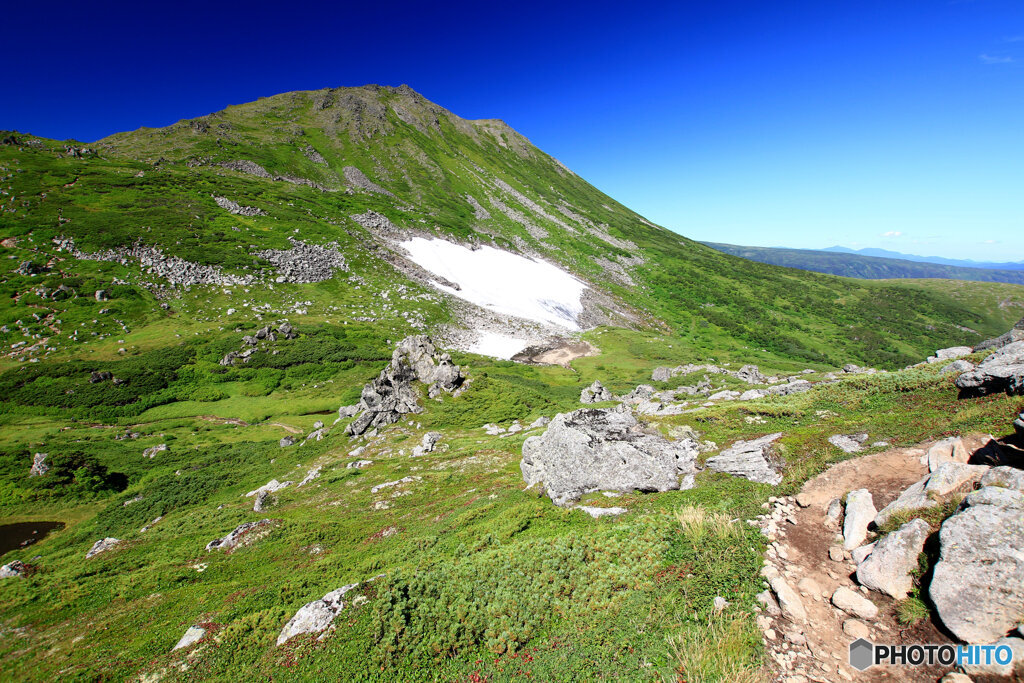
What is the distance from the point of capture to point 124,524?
2034cm

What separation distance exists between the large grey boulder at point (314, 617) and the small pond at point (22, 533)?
20.8 m

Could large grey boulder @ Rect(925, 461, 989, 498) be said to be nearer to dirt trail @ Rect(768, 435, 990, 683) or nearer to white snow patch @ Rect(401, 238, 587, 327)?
dirt trail @ Rect(768, 435, 990, 683)

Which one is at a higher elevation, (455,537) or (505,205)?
(505,205)

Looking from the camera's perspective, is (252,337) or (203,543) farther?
(252,337)

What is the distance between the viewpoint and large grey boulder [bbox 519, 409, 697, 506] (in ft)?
50.2

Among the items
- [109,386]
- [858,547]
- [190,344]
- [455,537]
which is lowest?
[455,537]

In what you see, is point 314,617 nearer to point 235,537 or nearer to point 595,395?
point 235,537

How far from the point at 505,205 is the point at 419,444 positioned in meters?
102

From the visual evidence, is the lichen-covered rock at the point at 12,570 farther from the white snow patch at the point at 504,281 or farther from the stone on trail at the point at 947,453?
the white snow patch at the point at 504,281

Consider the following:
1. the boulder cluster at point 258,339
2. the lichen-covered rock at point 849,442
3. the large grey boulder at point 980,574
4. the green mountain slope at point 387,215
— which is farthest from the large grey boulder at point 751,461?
the boulder cluster at point 258,339

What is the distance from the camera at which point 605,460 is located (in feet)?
53.1

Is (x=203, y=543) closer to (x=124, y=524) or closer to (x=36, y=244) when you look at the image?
(x=124, y=524)

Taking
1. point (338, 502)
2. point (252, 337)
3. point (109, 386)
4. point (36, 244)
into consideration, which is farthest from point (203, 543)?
point (36, 244)

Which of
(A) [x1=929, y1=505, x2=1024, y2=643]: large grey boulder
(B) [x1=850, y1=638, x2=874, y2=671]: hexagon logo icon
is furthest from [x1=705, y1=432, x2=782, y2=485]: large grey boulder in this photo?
(B) [x1=850, y1=638, x2=874, y2=671]: hexagon logo icon
